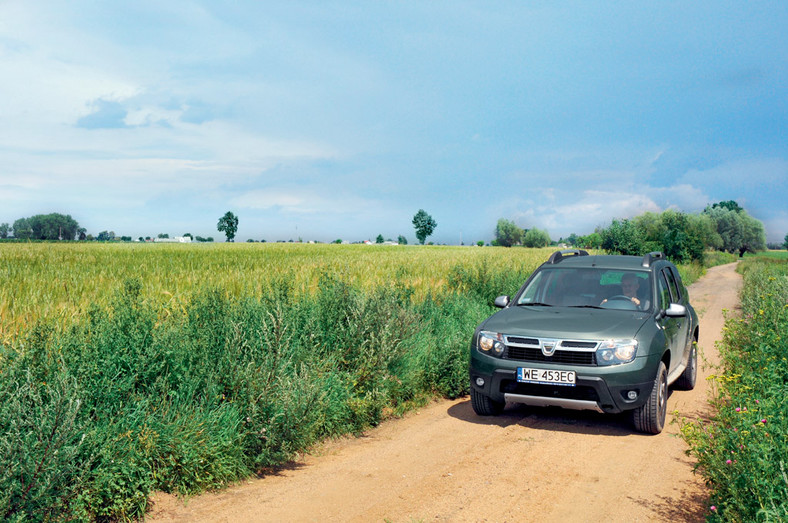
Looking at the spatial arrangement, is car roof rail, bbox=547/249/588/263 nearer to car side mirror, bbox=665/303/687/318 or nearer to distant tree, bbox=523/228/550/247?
car side mirror, bbox=665/303/687/318

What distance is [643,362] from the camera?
6359 millimetres

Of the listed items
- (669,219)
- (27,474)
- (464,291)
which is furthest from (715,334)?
(669,219)

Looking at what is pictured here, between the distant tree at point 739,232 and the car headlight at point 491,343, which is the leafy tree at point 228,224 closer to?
the distant tree at point 739,232

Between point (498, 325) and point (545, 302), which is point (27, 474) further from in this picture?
point (545, 302)

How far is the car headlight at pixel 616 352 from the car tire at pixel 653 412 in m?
0.48

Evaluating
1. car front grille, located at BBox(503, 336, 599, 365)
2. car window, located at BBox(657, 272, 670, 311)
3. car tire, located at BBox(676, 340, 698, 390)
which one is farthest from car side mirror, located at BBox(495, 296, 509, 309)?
car tire, located at BBox(676, 340, 698, 390)

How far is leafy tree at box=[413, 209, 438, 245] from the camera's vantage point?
168625 millimetres

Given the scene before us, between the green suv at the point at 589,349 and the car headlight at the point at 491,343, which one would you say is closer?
the green suv at the point at 589,349

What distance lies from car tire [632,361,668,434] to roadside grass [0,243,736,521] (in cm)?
285

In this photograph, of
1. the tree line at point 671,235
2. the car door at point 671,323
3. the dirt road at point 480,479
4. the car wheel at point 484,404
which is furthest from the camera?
the tree line at point 671,235

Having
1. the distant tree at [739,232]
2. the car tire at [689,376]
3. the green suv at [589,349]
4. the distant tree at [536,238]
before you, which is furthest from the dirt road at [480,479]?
the distant tree at [536,238]

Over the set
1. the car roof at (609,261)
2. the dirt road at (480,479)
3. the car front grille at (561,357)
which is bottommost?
the dirt road at (480,479)

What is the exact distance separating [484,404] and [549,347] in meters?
1.31

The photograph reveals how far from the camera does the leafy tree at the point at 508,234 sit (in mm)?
157250
